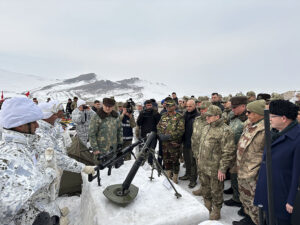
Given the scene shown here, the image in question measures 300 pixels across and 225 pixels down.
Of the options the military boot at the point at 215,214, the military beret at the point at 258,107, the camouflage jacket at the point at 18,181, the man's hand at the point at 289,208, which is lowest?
the military boot at the point at 215,214

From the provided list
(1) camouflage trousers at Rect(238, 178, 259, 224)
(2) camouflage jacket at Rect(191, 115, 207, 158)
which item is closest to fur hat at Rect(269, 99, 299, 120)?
(1) camouflage trousers at Rect(238, 178, 259, 224)

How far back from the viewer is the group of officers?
1.60 m

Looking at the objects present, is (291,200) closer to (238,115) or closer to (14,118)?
(238,115)

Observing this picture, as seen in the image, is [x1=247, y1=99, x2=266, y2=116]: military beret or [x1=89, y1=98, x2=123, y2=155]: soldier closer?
[x1=247, y1=99, x2=266, y2=116]: military beret

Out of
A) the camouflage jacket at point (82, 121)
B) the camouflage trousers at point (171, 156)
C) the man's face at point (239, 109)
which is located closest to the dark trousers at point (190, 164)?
the camouflage trousers at point (171, 156)

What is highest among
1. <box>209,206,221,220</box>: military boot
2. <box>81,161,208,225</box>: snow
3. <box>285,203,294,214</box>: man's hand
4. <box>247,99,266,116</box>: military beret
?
<box>247,99,266,116</box>: military beret

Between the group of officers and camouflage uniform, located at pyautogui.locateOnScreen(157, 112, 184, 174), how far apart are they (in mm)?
27

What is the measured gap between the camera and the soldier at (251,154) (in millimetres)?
2827

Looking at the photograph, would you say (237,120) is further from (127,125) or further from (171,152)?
(127,125)

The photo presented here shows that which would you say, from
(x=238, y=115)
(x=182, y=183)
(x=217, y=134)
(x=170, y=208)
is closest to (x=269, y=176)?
(x=170, y=208)

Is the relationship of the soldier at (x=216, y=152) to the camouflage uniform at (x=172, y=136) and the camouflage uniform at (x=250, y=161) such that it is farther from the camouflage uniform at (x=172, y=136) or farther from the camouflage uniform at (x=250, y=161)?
the camouflage uniform at (x=172, y=136)

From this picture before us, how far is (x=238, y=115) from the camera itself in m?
4.18

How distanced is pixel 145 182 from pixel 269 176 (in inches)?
80.5

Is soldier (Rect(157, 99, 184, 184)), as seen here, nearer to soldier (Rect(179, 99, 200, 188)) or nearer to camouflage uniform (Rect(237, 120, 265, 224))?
soldier (Rect(179, 99, 200, 188))
